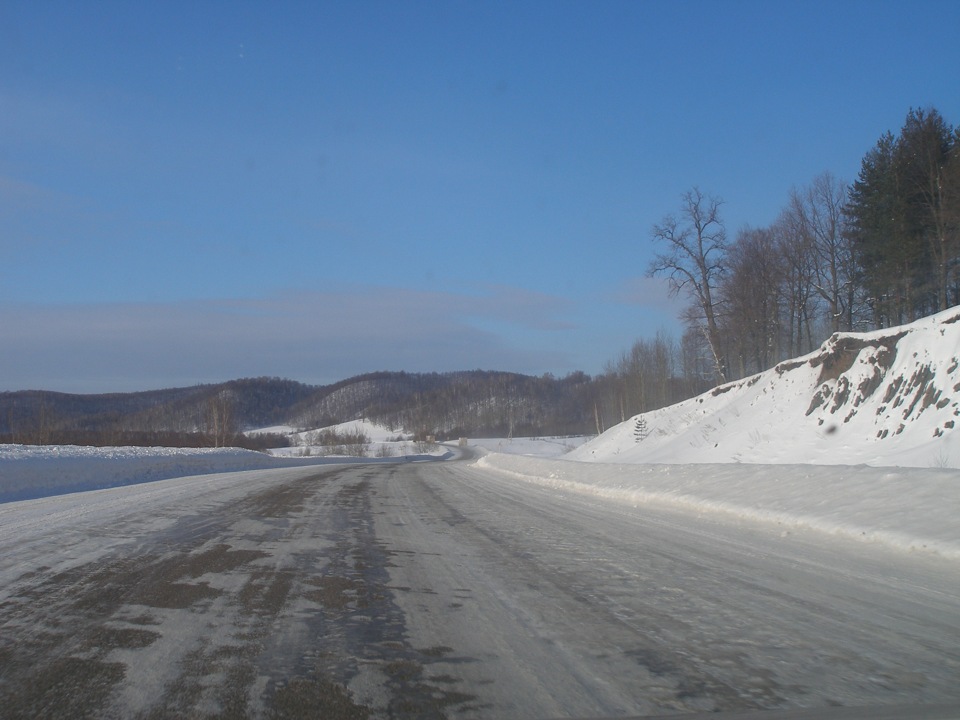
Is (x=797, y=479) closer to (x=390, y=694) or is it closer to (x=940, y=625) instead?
(x=940, y=625)

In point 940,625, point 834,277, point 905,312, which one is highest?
point 834,277

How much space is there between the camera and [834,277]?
44656 millimetres

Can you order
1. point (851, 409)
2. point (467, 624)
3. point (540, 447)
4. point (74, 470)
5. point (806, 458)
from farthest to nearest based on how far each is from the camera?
point (540, 447) < point (74, 470) < point (851, 409) < point (806, 458) < point (467, 624)

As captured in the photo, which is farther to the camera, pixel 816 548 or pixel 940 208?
pixel 940 208

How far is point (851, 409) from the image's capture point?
23.6 m

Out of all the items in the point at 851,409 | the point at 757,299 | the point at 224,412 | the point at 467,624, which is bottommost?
the point at 467,624

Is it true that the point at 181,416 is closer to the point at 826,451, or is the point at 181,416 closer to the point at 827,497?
the point at 826,451

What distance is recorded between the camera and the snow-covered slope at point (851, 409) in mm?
19328

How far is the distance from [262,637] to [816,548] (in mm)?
6164

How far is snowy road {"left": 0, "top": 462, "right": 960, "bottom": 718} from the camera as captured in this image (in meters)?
3.69

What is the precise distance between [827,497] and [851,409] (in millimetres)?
15736

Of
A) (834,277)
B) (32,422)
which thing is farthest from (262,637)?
(32,422)

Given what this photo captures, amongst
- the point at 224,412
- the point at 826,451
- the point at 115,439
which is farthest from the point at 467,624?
the point at 224,412

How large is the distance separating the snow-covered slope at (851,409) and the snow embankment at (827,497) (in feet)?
21.0
